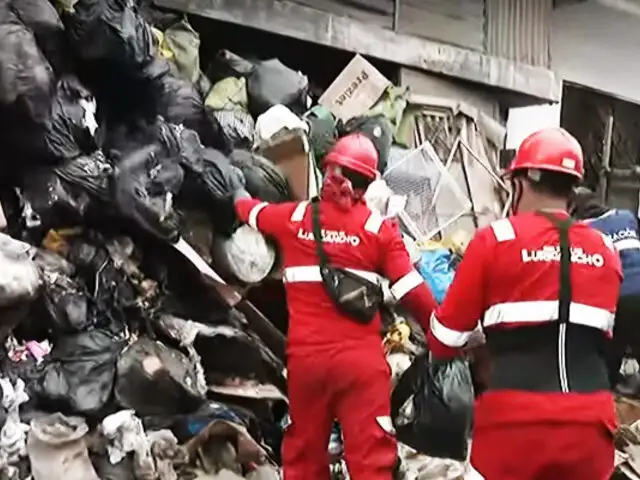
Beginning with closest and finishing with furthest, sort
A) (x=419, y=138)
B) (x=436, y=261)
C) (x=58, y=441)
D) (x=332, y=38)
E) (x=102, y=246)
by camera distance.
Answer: (x=58, y=441), (x=102, y=246), (x=436, y=261), (x=332, y=38), (x=419, y=138)

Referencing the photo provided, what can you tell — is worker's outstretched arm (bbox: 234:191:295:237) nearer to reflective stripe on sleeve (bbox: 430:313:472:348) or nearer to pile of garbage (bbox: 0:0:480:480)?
pile of garbage (bbox: 0:0:480:480)

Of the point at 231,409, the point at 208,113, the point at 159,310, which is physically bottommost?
the point at 231,409

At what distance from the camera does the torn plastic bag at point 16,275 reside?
153 inches

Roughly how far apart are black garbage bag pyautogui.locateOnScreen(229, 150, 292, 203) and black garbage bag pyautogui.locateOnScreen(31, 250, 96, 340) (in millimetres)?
1211

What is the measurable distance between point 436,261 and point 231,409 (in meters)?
1.87

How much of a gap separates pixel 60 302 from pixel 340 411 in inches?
48.4

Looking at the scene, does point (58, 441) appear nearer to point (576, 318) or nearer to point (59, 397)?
point (59, 397)

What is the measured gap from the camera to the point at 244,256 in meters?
5.31

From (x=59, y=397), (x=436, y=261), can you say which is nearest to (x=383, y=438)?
(x=59, y=397)

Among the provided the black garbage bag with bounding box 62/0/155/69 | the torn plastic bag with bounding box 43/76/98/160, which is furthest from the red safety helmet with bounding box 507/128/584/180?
the black garbage bag with bounding box 62/0/155/69

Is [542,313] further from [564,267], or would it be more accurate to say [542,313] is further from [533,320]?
[564,267]

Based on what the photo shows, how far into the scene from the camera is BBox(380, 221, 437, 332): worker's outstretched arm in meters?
4.12

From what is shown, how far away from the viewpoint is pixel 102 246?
4746mm

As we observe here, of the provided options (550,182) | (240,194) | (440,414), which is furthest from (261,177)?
(550,182)
